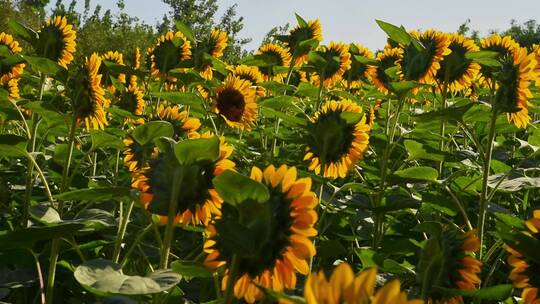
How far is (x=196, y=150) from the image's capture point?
1081 millimetres

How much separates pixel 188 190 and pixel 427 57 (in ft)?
4.29

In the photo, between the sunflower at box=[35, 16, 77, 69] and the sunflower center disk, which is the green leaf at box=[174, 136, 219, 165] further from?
the sunflower at box=[35, 16, 77, 69]

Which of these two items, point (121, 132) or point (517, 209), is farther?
point (517, 209)

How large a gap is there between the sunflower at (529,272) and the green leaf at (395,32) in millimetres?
1081

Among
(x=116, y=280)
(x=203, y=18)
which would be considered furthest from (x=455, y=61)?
(x=203, y=18)

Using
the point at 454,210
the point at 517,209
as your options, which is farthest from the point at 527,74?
the point at 517,209

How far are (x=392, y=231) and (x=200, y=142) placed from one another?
4.06 ft

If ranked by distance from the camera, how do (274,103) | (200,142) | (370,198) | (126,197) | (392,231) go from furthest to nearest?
(274,103), (392,231), (370,198), (126,197), (200,142)

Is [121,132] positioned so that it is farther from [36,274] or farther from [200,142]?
[200,142]

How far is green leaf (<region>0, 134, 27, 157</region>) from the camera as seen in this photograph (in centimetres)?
166

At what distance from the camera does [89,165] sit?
2.53 metres

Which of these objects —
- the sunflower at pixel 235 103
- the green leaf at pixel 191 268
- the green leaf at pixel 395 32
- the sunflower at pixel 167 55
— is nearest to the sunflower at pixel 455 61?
the green leaf at pixel 395 32

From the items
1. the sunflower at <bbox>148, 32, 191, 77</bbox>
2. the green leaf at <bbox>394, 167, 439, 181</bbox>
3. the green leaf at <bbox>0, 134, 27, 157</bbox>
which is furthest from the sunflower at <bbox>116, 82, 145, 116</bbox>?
the green leaf at <bbox>394, 167, 439, 181</bbox>

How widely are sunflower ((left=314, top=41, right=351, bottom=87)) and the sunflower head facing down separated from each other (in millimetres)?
2052
